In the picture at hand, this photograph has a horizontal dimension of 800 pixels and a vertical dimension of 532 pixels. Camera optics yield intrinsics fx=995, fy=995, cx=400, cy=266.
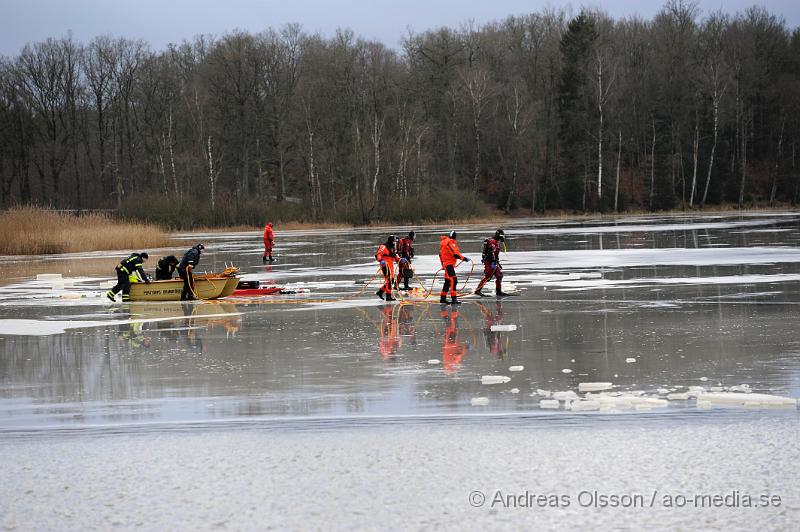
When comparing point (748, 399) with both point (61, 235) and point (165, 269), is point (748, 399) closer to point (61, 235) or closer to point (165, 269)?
point (165, 269)

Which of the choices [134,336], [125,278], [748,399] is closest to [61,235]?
[125,278]

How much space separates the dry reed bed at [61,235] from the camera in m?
41.3

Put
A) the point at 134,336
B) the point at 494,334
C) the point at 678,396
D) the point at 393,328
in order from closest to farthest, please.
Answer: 1. the point at 678,396
2. the point at 494,334
3. the point at 134,336
4. the point at 393,328

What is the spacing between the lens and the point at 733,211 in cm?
7494

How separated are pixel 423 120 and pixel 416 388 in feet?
243

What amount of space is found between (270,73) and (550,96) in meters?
24.3

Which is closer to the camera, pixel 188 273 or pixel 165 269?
pixel 188 273

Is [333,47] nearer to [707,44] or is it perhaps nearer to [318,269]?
[707,44]

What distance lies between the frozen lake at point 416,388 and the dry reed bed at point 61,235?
839 inches

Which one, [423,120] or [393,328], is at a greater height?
[423,120]

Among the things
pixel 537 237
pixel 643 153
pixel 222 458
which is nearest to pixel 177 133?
pixel 643 153

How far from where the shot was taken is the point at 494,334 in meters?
14.6

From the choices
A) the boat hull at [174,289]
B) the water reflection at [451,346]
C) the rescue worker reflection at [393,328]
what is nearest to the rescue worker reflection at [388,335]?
the rescue worker reflection at [393,328]

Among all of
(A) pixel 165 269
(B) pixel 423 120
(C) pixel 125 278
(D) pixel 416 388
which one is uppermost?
(B) pixel 423 120
